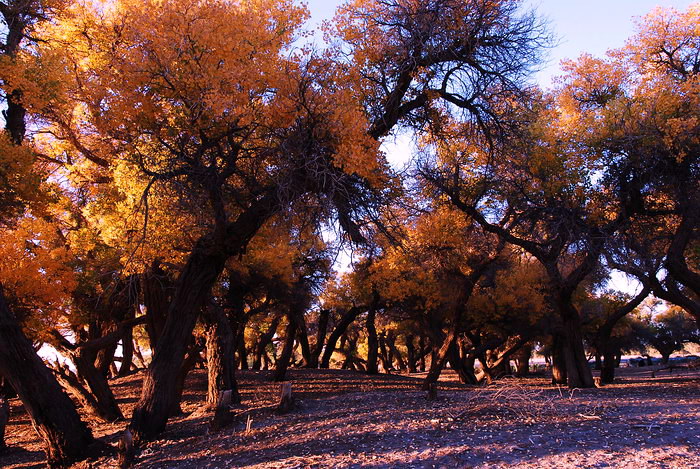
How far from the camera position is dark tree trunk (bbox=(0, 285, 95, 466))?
805cm

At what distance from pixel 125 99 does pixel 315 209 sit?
11.4ft

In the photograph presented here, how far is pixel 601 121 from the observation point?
13.1 meters

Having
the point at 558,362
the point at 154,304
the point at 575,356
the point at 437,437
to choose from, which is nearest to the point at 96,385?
the point at 154,304

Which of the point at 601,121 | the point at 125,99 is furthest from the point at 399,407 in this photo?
the point at 601,121

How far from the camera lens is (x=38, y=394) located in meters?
8.15

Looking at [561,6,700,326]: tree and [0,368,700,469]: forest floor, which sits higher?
[561,6,700,326]: tree

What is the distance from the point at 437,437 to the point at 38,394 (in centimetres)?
599

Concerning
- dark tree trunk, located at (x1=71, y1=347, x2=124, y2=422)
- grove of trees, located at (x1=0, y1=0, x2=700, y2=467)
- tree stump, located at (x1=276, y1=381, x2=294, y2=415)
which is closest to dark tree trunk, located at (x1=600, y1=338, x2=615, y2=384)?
grove of trees, located at (x1=0, y1=0, x2=700, y2=467)

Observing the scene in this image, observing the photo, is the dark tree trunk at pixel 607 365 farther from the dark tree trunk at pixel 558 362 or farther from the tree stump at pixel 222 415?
the tree stump at pixel 222 415

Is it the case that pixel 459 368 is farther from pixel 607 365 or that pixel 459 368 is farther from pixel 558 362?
pixel 607 365

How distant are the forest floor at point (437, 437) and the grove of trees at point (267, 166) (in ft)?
4.95

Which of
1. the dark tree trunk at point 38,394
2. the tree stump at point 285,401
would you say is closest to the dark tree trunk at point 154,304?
the tree stump at point 285,401

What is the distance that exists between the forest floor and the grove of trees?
151 cm

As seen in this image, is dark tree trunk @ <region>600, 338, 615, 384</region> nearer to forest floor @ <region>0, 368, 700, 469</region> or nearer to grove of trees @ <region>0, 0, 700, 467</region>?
grove of trees @ <region>0, 0, 700, 467</region>
